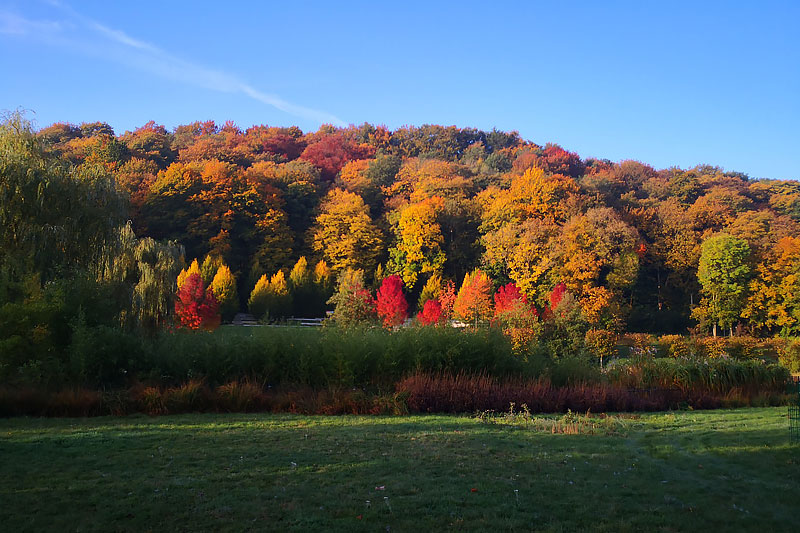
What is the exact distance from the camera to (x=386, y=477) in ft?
20.5

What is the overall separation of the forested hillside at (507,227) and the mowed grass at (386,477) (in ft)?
104

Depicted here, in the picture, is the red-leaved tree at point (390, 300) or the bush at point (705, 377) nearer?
the bush at point (705, 377)

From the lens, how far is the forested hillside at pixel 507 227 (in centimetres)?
4612

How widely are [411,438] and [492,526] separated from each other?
12.3ft

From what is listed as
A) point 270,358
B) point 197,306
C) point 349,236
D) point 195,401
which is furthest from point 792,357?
point 349,236

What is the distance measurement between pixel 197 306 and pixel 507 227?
1035 inches

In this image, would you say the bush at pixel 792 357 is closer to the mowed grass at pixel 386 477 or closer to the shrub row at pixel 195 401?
the mowed grass at pixel 386 477

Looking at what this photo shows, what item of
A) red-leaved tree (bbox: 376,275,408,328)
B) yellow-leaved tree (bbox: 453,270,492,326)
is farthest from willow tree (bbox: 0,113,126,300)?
yellow-leaved tree (bbox: 453,270,492,326)

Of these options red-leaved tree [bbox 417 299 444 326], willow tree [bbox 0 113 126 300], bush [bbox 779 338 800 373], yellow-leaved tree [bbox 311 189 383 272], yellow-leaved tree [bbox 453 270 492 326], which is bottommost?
bush [bbox 779 338 800 373]

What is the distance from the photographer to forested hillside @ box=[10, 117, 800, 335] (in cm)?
4612

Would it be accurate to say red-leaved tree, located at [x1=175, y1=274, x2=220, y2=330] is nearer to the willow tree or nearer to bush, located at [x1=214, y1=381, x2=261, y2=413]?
the willow tree

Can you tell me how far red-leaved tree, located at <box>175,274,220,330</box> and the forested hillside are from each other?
22.9ft

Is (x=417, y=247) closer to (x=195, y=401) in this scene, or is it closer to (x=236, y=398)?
(x=236, y=398)

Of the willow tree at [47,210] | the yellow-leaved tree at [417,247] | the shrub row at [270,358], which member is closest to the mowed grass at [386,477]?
the shrub row at [270,358]
